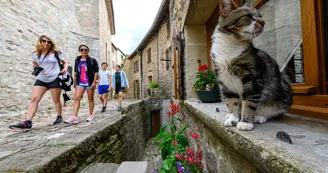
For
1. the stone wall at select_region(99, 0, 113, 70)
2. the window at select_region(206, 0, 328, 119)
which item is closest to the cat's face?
the window at select_region(206, 0, 328, 119)

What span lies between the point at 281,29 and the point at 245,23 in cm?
94

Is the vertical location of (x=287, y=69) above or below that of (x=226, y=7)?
below

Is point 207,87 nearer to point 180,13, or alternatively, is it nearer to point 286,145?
point 286,145

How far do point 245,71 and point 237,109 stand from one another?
34 centimetres

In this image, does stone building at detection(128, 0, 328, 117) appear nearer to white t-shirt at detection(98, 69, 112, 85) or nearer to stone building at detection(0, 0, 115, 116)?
white t-shirt at detection(98, 69, 112, 85)

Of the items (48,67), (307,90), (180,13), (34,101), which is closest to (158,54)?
(180,13)

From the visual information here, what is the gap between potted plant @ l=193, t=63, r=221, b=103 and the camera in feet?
9.01

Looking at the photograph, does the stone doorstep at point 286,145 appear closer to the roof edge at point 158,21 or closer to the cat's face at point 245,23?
the cat's face at point 245,23

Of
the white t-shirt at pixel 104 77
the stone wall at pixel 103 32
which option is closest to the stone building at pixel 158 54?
the white t-shirt at pixel 104 77

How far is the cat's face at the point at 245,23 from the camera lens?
1.01 m

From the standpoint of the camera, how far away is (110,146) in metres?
2.99

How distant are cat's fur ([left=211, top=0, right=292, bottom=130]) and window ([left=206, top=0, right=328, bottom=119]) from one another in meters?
0.19

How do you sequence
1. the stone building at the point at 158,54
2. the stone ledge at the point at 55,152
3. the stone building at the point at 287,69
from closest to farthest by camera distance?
1. the stone building at the point at 287,69
2. the stone ledge at the point at 55,152
3. the stone building at the point at 158,54

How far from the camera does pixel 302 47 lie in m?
1.35
